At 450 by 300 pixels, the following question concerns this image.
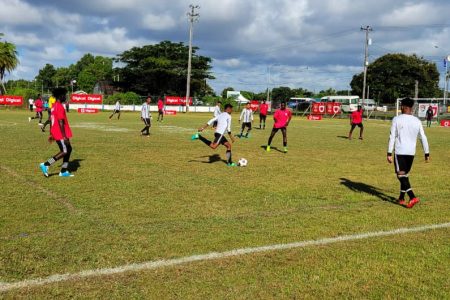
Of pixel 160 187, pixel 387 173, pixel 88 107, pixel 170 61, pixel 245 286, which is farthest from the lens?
pixel 170 61

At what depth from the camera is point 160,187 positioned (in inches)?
335

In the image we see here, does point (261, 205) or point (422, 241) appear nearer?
point (422, 241)

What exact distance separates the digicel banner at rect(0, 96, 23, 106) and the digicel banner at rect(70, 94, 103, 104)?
6094 millimetres

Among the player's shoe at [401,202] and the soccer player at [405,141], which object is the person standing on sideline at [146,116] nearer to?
the soccer player at [405,141]

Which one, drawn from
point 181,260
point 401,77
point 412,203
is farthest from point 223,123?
point 401,77

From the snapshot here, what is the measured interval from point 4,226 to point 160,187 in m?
3.33

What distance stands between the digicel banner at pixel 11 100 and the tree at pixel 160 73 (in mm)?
24629

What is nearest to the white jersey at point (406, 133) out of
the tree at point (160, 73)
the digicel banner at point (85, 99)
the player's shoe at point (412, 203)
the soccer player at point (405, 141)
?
the soccer player at point (405, 141)

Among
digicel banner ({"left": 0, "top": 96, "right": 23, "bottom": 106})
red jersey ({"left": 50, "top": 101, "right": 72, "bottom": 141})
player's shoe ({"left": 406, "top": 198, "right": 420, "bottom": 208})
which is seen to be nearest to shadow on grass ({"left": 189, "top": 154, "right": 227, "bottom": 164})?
red jersey ({"left": 50, "top": 101, "right": 72, "bottom": 141})

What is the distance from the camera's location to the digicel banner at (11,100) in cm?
5132

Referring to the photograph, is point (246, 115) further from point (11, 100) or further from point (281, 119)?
point (11, 100)

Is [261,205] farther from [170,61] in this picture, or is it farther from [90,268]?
[170,61]

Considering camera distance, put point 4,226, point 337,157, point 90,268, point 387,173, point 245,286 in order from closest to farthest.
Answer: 1. point 245,286
2. point 90,268
3. point 4,226
4. point 387,173
5. point 337,157

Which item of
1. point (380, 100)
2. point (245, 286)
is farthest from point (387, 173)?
point (380, 100)
